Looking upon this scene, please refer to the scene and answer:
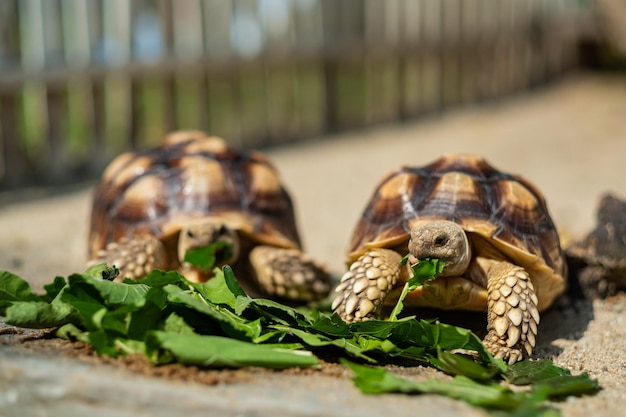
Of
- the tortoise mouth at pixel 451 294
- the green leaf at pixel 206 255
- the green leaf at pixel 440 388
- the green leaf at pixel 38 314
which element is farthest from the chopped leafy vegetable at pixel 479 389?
the green leaf at pixel 206 255

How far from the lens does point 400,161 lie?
6855 millimetres

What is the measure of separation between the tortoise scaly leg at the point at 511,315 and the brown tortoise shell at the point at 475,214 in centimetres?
14

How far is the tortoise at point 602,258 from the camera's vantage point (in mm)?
3318

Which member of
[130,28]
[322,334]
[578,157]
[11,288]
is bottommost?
[578,157]

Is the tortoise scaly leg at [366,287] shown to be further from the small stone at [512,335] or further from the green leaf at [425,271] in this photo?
the small stone at [512,335]

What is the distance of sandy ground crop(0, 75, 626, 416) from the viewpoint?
2.55 metres

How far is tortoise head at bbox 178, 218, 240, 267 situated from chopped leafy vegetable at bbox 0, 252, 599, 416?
637mm

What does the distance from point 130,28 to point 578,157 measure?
3.60m

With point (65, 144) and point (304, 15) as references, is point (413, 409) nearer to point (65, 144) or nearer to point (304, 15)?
point (65, 144)

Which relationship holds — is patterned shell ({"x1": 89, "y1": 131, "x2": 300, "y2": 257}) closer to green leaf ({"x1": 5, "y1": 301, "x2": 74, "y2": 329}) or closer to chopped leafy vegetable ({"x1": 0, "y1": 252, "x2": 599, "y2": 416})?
chopped leafy vegetable ({"x1": 0, "y1": 252, "x2": 599, "y2": 416})

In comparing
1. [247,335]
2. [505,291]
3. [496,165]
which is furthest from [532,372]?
[496,165]

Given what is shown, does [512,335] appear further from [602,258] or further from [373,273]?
[602,258]

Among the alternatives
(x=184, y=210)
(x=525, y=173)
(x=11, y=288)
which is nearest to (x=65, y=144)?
(x=184, y=210)

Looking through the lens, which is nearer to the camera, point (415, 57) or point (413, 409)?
point (413, 409)
